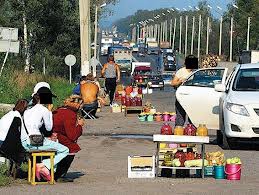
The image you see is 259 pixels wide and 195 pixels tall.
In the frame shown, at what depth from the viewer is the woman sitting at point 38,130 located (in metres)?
13.6

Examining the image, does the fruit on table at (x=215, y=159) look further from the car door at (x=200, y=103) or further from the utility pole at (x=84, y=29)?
the utility pole at (x=84, y=29)

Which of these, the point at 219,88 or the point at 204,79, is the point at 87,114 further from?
the point at 219,88

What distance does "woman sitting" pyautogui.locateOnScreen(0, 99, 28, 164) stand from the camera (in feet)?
44.3

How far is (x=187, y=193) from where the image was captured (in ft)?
41.4

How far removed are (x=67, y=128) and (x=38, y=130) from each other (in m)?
0.49

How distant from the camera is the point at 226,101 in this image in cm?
1908

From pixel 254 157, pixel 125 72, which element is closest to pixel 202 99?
pixel 254 157

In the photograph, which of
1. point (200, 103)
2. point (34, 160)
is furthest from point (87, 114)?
point (34, 160)

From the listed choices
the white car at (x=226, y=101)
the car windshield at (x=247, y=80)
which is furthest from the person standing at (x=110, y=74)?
the car windshield at (x=247, y=80)

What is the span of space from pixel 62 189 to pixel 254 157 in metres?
5.89

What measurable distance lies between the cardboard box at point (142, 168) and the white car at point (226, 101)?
4878 mm

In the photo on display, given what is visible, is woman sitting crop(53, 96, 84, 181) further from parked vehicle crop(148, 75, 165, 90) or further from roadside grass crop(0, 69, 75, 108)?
parked vehicle crop(148, 75, 165, 90)

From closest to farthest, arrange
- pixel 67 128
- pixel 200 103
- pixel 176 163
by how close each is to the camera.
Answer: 1. pixel 67 128
2. pixel 176 163
3. pixel 200 103

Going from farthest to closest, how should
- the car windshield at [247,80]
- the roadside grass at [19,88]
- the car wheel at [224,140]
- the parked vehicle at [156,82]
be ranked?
the parked vehicle at [156,82] → the roadside grass at [19,88] → the car windshield at [247,80] → the car wheel at [224,140]
